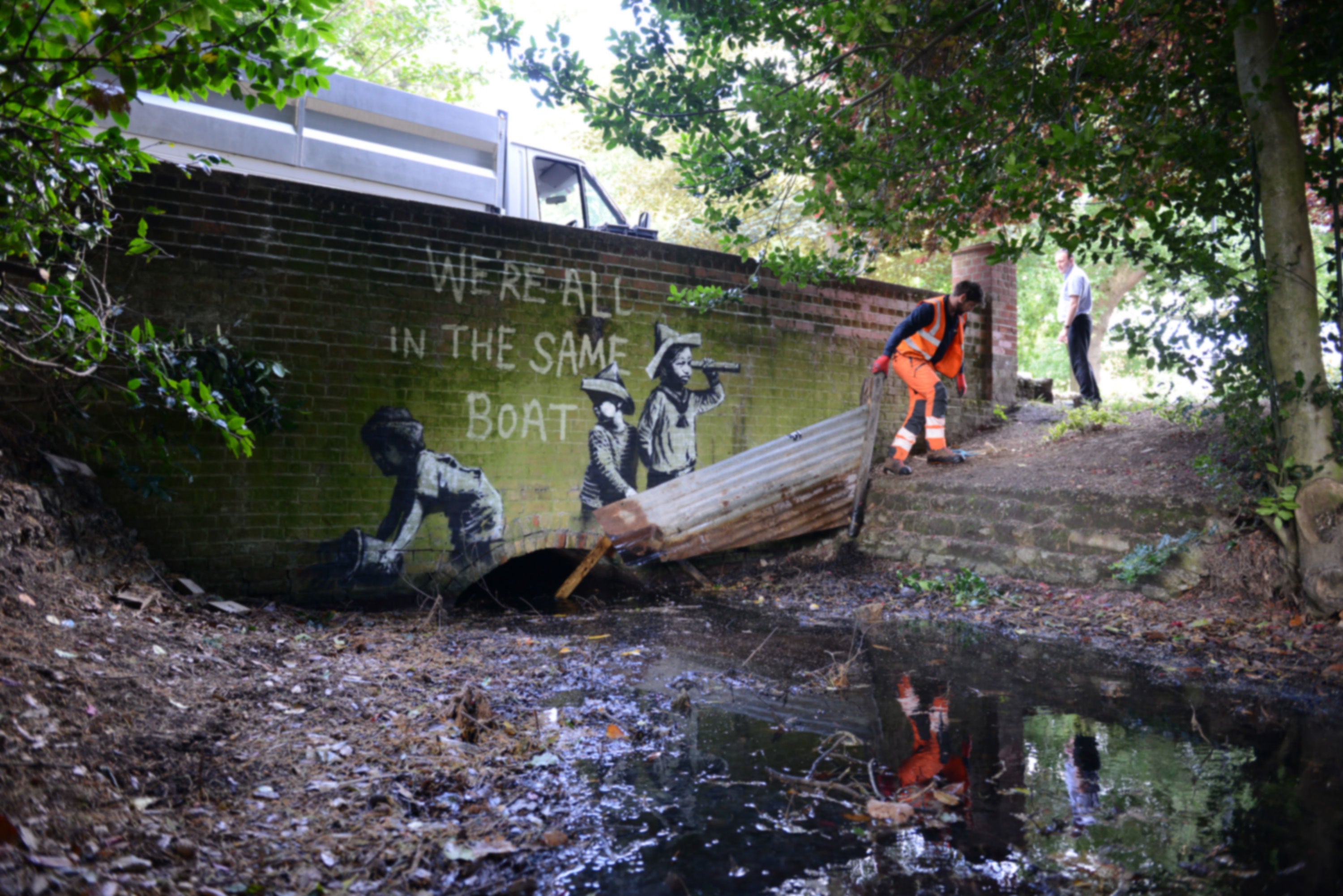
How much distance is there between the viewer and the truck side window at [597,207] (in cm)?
793

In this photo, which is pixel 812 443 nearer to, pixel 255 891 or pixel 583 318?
pixel 583 318

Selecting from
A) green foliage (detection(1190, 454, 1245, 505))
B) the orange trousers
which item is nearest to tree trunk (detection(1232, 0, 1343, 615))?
green foliage (detection(1190, 454, 1245, 505))

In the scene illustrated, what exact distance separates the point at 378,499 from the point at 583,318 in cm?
241

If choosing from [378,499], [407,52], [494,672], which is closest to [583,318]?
[378,499]

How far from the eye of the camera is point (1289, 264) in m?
4.94

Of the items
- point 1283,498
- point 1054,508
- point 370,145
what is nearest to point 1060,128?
point 1283,498

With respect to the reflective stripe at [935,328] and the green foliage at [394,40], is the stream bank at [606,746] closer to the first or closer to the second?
the reflective stripe at [935,328]

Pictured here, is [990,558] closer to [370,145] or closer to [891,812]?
[891,812]

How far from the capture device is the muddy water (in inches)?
88.4

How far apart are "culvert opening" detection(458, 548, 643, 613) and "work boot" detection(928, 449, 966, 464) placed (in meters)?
3.59

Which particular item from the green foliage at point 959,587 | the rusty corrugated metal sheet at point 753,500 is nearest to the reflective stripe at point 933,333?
the rusty corrugated metal sheet at point 753,500

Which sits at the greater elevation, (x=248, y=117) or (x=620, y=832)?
(x=248, y=117)

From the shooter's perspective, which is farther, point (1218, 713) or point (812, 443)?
point (812, 443)

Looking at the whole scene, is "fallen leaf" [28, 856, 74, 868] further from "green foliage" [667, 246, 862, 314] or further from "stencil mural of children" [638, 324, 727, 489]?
"green foliage" [667, 246, 862, 314]
